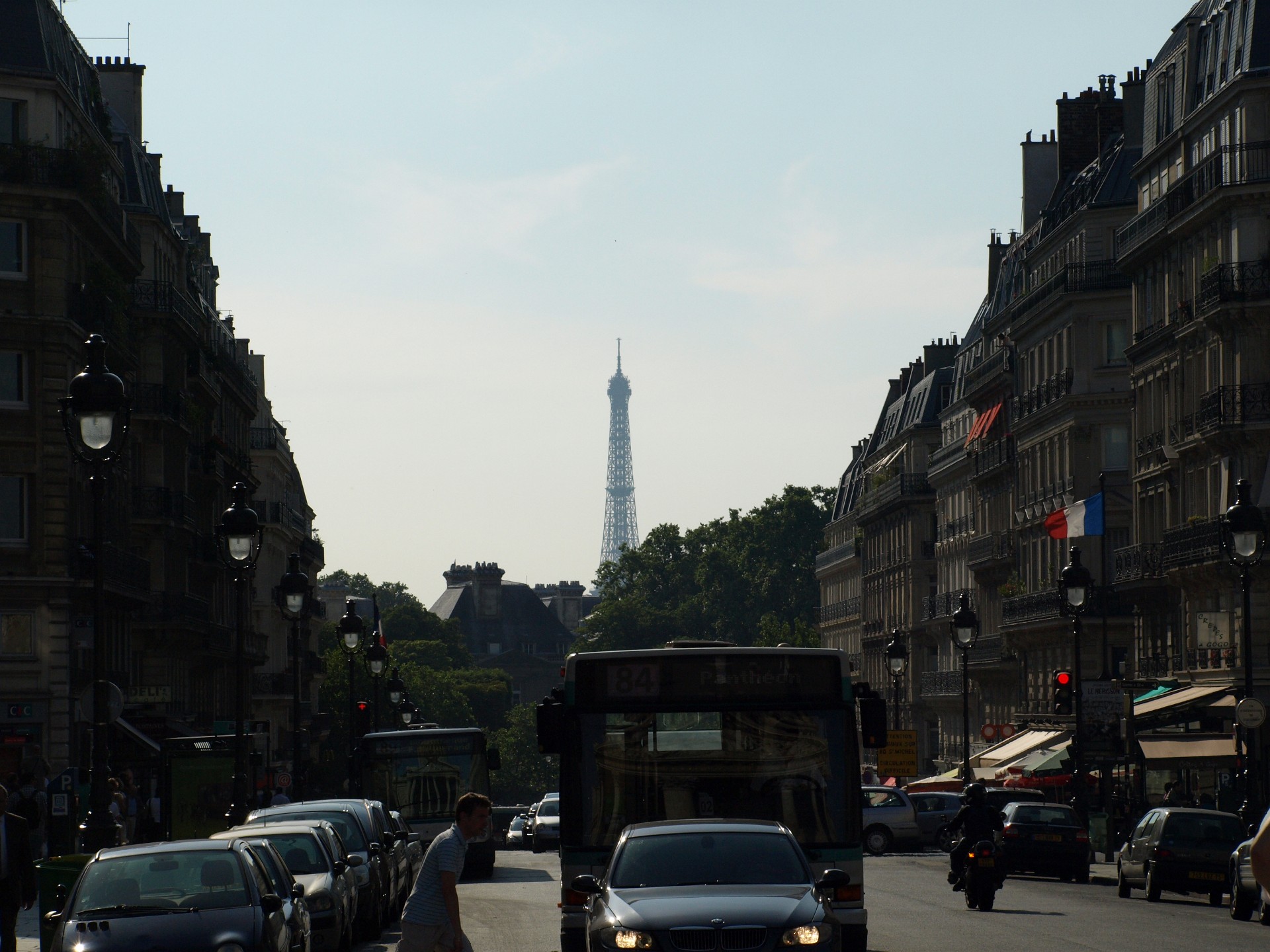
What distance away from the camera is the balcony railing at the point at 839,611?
416 ft

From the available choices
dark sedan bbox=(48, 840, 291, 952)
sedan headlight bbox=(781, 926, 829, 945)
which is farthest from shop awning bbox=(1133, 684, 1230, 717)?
sedan headlight bbox=(781, 926, 829, 945)

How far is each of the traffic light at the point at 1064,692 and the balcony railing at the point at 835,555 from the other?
273 ft

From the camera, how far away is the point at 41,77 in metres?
49.8

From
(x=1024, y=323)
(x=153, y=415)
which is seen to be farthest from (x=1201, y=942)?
(x=1024, y=323)

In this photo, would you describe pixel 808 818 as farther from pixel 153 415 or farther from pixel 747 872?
pixel 153 415

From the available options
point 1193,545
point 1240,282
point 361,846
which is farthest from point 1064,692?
point 361,846

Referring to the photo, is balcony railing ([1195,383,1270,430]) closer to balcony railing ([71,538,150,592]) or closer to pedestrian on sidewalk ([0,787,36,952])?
balcony railing ([71,538,150,592])

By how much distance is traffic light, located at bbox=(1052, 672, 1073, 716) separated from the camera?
1614 inches

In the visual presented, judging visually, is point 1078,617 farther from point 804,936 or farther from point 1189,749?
point 804,936

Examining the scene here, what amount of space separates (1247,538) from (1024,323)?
1748 inches

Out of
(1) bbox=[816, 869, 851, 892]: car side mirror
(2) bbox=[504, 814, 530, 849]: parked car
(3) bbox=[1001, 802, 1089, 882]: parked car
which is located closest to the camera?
(1) bbox=[816, 869, 851, 892]: car side mirror

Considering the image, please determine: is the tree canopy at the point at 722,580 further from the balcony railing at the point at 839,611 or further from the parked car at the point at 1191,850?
the parked car at the point at 1191,850

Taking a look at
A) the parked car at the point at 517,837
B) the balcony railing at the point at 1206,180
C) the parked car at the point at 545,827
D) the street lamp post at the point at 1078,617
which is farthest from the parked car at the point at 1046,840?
the parked car at the point at 517,837

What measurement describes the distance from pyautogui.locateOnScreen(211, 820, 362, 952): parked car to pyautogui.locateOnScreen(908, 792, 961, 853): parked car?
33.5 m
